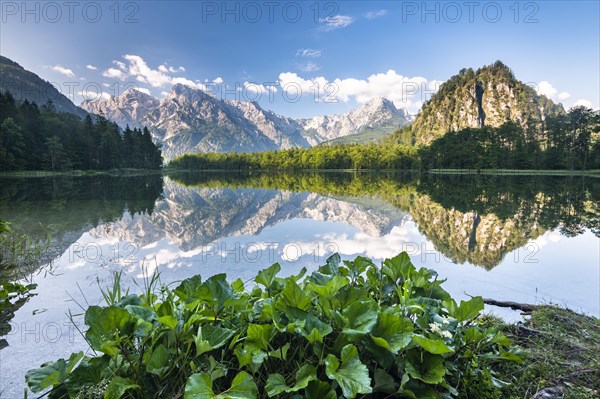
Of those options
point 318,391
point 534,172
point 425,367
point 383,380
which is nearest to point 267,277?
point 318,391

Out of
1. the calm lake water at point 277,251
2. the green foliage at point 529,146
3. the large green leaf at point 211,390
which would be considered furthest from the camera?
the green foliage at point 529,146

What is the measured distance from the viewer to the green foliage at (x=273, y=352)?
1.63m

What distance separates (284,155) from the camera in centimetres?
15162

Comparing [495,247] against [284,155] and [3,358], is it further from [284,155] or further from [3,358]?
[284,155]

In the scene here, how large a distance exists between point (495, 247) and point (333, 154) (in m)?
128

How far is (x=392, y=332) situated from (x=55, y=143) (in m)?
99.2

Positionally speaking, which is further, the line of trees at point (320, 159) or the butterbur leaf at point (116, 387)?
the line of trees at point (320, 159)

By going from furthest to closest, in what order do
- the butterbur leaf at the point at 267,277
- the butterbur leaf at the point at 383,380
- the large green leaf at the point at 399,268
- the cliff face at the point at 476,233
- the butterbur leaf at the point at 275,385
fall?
1. the cliff face at the point at 476,233
2. the large green leaf at the point at 399,268
3. the butterbur leaf at the point at 267,277
4. the butterbur leaf at the point at 383,380
5. the butterbur leaf at the point at 275,385

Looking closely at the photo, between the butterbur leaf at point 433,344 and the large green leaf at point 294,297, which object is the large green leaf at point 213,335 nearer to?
the large green leaf at point 294,297

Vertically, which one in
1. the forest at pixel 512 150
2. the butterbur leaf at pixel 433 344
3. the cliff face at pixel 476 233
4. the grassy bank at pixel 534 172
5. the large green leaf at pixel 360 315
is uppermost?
the forest at pixel 512 150

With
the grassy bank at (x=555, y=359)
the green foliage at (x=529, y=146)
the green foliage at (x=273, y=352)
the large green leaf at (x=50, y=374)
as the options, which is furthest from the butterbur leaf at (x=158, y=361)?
the green foliage at (x=529, y=146)

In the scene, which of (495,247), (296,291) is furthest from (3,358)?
(495,247)

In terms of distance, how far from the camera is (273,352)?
1.79 metres

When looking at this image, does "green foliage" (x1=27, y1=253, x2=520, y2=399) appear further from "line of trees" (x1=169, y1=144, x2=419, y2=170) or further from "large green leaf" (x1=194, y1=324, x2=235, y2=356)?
"line of trees" (x1=169, y1=144, x2=419, y2=170)
